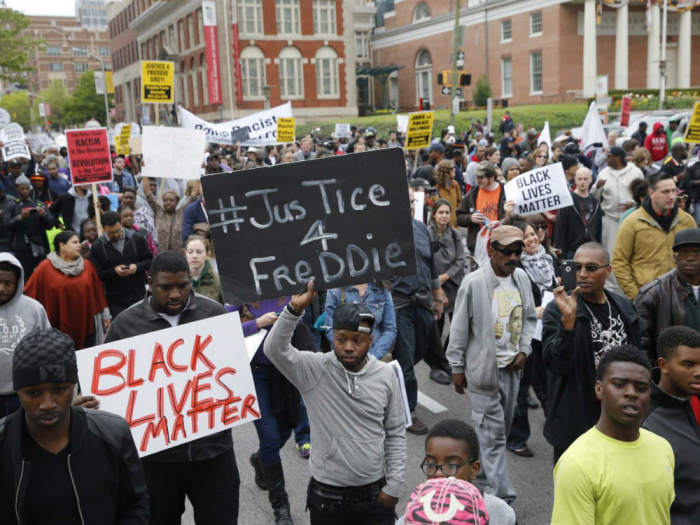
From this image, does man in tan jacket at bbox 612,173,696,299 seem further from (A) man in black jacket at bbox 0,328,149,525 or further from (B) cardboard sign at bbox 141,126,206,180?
(B) cardboard sign at bbox 141,126,206,180

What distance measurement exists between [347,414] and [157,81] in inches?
415

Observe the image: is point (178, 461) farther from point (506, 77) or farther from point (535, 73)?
point (506, 77)

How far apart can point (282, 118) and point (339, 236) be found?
13.2 meters

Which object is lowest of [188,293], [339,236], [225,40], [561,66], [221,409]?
[221,409]

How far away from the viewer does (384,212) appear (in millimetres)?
3486

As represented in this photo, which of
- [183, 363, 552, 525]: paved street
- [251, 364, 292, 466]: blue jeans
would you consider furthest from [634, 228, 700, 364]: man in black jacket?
[251, 364, 292, 466]: blue jeans

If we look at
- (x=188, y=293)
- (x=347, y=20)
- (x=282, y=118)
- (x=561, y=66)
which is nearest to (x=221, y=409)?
(x=188, y=293)

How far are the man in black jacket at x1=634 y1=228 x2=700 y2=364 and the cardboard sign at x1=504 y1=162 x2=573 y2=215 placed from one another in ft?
10.3

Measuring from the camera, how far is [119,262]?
708 cm

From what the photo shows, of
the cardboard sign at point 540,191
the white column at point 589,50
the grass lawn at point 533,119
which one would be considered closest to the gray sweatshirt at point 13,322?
the cardboard sign at point 540,191

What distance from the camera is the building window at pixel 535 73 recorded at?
48562 mm

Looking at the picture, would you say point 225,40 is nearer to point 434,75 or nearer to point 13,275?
point 434,75

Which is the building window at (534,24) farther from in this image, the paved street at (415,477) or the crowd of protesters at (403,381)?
the paved street at (415,477)

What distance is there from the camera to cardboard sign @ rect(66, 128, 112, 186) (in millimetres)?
9406
